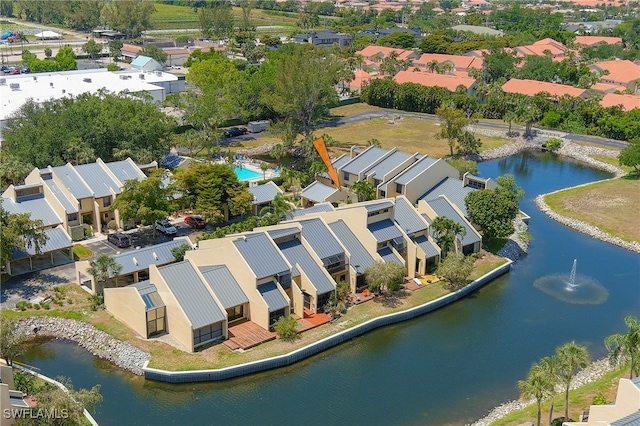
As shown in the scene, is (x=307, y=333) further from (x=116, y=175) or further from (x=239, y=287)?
(x=116, y=175)

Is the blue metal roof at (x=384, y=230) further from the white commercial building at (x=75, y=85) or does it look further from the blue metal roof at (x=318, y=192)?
the white commercial building at (x=75, y=85)

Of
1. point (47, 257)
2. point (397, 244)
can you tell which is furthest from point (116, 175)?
point (397, 244)

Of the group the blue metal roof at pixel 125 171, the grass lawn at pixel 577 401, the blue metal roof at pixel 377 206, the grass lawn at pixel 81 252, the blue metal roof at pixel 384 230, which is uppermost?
the blue metal roof at pixel 125 171

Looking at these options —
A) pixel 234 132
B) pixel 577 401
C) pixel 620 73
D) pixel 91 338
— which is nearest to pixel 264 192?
pixel 91 338

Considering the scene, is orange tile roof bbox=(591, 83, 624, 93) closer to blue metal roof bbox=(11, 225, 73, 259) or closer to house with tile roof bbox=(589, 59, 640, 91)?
house with tile roof bbox=(589, 59, 640, 91)

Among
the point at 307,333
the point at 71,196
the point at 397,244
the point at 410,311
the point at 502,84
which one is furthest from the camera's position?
the point at 502,84

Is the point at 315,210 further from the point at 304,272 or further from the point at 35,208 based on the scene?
the point at 35,208

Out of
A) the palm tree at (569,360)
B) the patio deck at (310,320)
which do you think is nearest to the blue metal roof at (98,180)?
the patio deck at (310,320)
